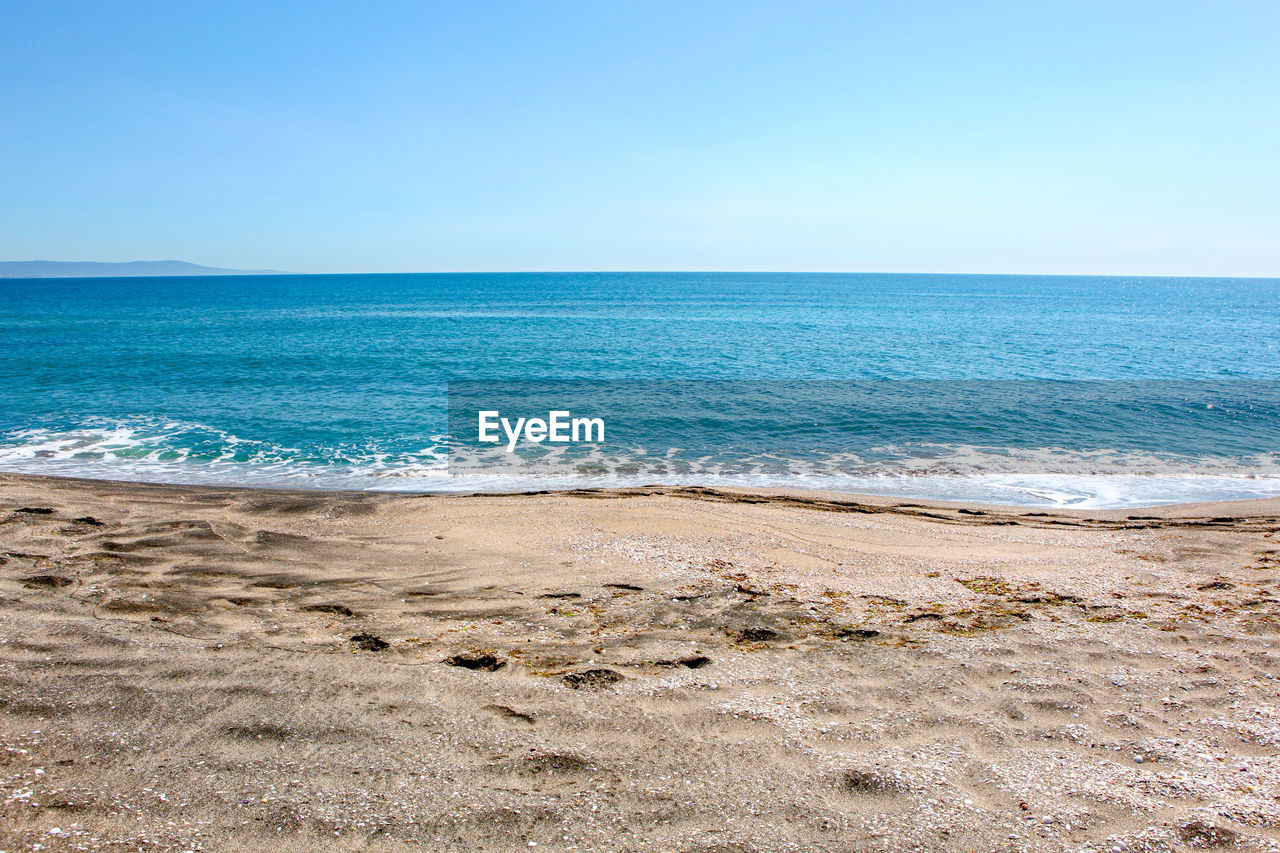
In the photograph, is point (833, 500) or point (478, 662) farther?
point (833, 500)

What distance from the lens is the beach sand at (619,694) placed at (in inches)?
172

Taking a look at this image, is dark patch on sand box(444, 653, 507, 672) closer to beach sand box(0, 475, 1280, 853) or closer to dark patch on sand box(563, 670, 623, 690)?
beach sand box(0, 475, 1280, 853)

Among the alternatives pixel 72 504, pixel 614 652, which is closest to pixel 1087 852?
pixel 614 652

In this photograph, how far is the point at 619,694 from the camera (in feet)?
19.6

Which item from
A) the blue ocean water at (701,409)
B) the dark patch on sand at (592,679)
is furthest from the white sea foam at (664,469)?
the dark patch on sand at (592,679)

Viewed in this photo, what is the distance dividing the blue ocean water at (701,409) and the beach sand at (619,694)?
826cm

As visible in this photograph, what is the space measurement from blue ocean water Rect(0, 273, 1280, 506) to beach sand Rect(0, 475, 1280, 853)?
8255mm

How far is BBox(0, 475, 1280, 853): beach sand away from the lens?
4.36m

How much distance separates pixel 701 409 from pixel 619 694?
72.8ft

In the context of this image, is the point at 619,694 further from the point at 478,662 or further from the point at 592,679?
the point at 478,662

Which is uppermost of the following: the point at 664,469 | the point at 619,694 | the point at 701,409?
the point at 701,409

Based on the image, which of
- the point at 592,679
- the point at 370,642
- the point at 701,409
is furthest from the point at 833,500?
the point at 701,409

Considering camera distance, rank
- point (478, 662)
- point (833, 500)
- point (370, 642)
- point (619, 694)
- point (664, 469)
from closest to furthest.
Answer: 1. point (619, 694)
2. point (478, 662)
3. point (370, 642)
4. point (833, 500)
5. point (664, 469)

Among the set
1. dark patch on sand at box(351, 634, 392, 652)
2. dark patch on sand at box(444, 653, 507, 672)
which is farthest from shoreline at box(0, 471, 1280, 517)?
dark patch on sand at box(444, 653, 507, 672)
